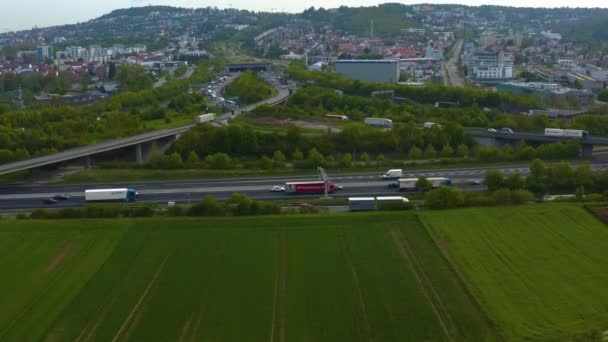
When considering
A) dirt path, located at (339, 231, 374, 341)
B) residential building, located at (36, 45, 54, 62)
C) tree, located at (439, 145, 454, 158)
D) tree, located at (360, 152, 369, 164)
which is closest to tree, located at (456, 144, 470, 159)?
tree, located at (439, 145, 454, 158)

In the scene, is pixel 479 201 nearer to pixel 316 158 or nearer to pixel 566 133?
pixel 316 158

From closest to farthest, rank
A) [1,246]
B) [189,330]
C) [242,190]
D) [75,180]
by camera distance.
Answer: [189,330] < [1,246] < [242,190] < [75,180]

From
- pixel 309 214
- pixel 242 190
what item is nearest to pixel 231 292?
pixel 309 214

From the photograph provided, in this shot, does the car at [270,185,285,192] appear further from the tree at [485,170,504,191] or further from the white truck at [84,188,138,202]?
the tree at [485,170,504,191]

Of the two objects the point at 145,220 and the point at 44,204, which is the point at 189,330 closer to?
the point at 145,220

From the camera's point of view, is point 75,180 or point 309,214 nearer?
point 309,214

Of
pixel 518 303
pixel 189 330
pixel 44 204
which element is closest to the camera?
pixel 189 330

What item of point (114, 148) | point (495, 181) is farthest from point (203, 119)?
point (495, 181)
